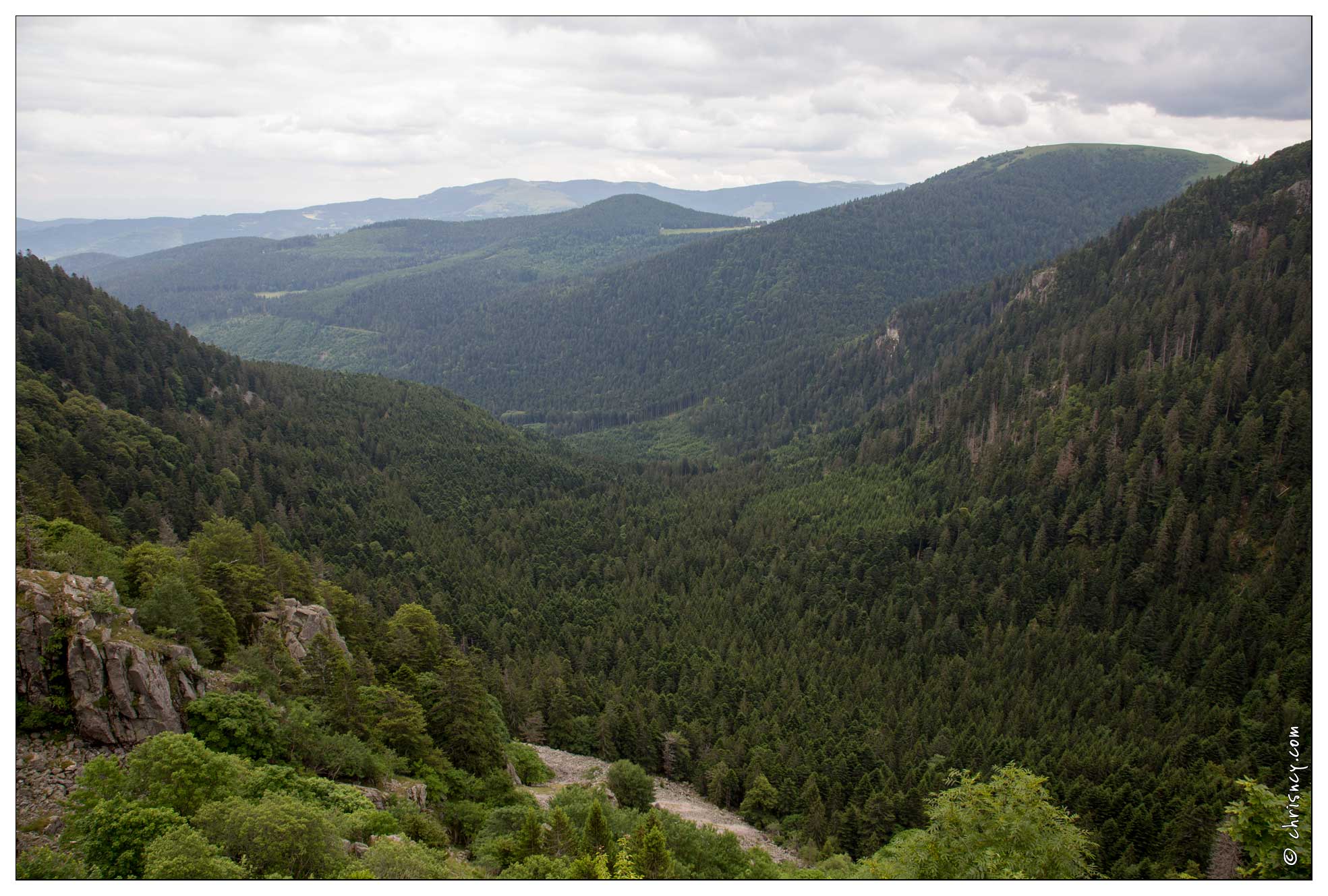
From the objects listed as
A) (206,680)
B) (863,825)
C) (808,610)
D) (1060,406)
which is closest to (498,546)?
(808,610)

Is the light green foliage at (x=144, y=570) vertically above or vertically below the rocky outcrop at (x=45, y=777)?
above

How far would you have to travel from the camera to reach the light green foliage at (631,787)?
3172 inches

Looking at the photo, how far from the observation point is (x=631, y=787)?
267ft

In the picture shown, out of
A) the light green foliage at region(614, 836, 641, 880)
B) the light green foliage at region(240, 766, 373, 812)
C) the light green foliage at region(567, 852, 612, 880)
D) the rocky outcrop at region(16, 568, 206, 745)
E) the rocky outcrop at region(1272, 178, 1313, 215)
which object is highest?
the rocky outcrop at region(1272, 178, 1313, 215)

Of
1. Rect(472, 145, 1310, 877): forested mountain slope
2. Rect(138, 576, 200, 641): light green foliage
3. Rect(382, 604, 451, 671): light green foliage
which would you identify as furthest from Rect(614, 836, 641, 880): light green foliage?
Rect(472, 145, 1310, 877): forested mountain slope

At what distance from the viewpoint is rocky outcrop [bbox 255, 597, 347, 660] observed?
232ft

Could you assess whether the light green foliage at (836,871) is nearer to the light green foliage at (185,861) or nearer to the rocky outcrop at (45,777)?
the light green foliage at (185,861)

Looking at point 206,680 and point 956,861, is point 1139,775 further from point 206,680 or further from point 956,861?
point 206,680

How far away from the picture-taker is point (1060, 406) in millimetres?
173250

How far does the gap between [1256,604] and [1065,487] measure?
4578 cm

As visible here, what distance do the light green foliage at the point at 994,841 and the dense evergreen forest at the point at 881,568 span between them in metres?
0.53

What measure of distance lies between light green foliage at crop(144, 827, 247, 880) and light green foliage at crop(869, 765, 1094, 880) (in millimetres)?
39135

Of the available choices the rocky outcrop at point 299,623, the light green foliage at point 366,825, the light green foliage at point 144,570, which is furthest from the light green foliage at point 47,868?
the rocky outcrop at point 299,623

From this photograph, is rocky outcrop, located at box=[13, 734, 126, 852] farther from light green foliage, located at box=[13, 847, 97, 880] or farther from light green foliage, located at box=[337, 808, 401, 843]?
light green foliage, located at box=[337, 808, 401, 843]
